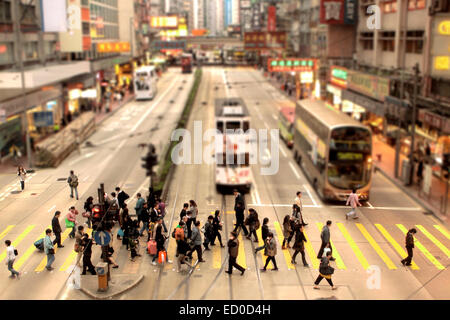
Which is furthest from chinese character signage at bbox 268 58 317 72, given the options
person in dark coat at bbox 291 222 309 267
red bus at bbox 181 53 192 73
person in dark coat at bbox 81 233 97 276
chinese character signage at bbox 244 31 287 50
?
red bus at bbox 181 53 192 73

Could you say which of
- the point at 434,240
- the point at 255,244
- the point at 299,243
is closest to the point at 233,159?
the point at 255,244

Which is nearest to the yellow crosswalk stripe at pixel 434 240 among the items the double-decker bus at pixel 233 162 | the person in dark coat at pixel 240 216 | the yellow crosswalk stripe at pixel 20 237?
the person in dark coat at pixel 240 216

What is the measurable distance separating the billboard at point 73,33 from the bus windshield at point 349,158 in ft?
92.4

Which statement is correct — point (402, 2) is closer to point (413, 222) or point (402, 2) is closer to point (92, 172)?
point (413, 222)

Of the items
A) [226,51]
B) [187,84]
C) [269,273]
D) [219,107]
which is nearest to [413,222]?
[269,273]

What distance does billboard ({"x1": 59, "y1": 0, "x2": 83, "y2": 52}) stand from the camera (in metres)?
44.7

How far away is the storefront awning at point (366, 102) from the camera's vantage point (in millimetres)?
41250

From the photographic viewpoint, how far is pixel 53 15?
4088 cm

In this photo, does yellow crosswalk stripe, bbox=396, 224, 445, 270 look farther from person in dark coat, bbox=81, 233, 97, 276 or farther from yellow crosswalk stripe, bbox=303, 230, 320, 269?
person in dark coat, bbox=81, 233, 97, 276

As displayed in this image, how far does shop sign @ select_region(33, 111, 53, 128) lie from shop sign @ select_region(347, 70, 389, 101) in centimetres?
2608

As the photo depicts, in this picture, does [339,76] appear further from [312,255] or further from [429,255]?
[312,255]

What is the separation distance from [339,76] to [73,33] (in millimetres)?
26917

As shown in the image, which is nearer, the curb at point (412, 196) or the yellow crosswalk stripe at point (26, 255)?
the yellow crosswalk stripe at point (26, 255)

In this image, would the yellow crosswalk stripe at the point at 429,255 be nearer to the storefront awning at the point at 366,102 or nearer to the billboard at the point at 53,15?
the storefront awning at the point at 366,102
